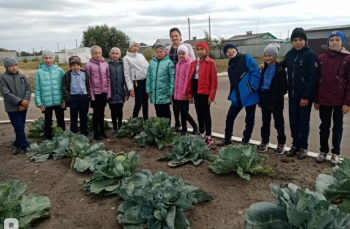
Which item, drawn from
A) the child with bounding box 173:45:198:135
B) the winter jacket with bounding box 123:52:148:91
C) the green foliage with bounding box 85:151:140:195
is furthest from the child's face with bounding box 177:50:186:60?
the green foliage with bounding box 85:151:140:195

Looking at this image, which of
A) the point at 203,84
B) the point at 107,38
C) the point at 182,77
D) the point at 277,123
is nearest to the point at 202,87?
the point at 203,84

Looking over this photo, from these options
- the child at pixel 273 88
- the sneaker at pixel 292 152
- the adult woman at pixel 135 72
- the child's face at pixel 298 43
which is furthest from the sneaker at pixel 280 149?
the adult woman at pixel 135 72

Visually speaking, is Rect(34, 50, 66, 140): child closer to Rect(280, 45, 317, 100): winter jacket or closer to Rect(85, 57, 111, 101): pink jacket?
Rect(85, 57, 111, 101): pink jacket

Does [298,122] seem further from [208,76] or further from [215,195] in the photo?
[215,195]

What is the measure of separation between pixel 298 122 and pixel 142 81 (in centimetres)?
314

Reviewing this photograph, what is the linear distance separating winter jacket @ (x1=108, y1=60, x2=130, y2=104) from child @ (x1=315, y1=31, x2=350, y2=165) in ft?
11.7

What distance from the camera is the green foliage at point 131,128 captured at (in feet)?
19.7

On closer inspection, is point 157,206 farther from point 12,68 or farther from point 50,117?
point 12,68

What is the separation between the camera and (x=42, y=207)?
3.27 metres

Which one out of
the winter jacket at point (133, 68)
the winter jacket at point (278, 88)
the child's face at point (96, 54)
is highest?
the child's face at point (96, 54)

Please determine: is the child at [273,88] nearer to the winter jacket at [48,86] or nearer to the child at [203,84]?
the child at [203,84]

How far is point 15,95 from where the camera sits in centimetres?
534

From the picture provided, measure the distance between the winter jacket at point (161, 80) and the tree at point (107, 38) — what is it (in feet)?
130

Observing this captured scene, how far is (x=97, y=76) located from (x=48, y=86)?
2.96 ft
